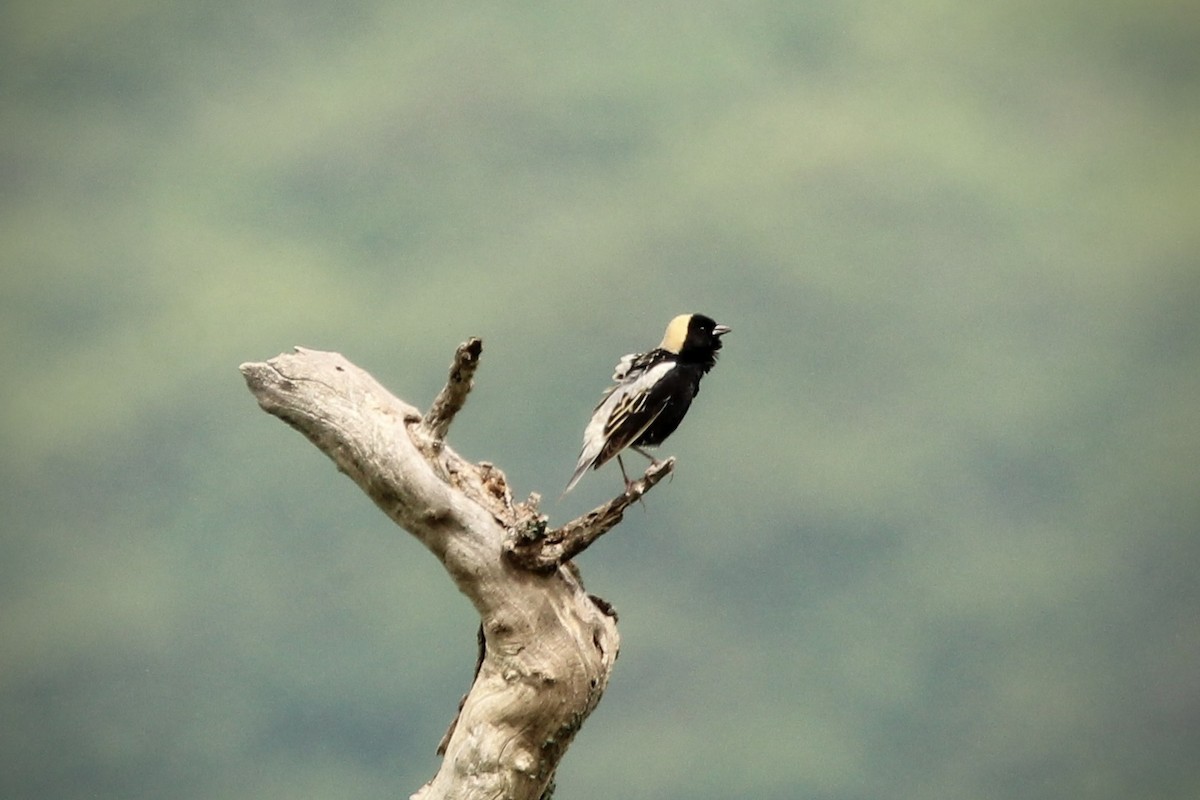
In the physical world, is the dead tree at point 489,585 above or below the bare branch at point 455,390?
below

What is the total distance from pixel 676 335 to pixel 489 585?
3.69 feet

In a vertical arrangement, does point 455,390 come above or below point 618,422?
below

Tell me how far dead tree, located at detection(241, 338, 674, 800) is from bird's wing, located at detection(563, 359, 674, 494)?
36 cm

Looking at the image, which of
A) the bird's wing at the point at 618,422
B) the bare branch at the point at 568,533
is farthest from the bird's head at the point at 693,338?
the bare branch at the point at 568,533

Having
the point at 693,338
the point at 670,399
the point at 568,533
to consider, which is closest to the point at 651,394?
the point at 670,399

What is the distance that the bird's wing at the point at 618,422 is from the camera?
14.6ft

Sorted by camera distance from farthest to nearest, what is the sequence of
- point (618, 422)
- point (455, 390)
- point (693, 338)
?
1. point (693, 338)
2. point (618, 422)
3. point (455, 390)

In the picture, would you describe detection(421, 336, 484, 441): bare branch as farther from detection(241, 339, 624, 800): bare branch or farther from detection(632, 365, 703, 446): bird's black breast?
detection(632, 365, 703, 446): bird's black breast

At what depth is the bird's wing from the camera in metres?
4.44

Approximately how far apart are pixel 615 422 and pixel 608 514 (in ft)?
1.92

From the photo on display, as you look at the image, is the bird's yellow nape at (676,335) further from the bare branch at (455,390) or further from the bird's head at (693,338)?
the bare branch at (455,390)

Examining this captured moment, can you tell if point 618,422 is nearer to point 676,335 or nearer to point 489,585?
point 676,335

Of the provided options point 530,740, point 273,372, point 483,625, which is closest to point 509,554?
point 483,625

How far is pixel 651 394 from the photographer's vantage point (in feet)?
14.8
